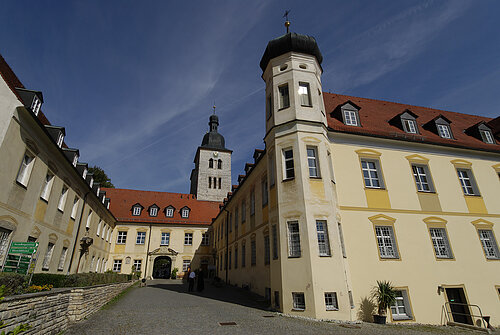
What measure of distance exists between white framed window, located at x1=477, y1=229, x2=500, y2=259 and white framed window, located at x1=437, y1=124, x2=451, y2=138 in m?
6.13

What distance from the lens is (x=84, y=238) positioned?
2125 cm

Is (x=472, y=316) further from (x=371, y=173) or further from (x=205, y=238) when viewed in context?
(x=205, y=238)

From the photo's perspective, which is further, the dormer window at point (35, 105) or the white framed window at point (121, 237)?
the white framed window at point (121, 237)

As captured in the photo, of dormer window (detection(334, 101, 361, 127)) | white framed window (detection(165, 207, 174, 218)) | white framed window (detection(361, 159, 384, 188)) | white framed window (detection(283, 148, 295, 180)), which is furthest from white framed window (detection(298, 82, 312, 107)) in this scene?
white framed window (detection(165, 207, 174, 218))

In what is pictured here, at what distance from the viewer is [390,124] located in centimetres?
1794

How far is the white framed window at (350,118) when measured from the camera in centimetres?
1664

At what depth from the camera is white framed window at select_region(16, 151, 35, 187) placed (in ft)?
40.5

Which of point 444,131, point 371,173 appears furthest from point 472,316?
point 444,131

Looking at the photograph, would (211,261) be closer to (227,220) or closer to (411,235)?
(227,220)

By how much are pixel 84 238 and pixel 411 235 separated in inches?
878

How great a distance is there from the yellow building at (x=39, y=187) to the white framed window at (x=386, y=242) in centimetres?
1664

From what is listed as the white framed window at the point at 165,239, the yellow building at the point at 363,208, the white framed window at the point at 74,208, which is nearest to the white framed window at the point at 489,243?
the yellow building at the point at 363,208

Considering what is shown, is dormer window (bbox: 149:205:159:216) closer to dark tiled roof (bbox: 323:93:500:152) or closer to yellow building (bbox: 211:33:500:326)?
yellow building (bbox: 211:33:500:326)

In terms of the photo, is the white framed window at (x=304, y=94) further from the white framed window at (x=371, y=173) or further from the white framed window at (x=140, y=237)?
the white framed window at (x=140, y=237)
